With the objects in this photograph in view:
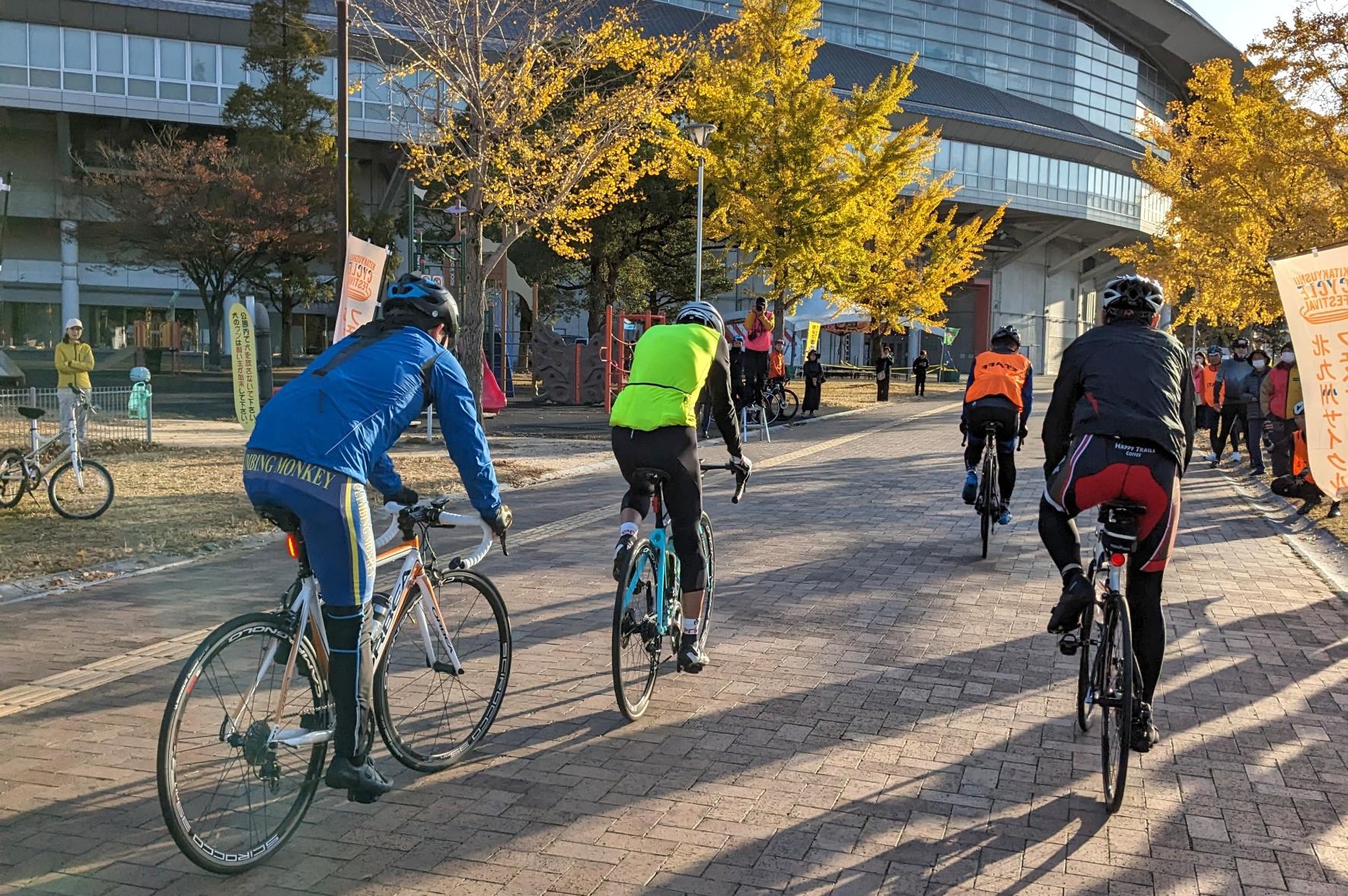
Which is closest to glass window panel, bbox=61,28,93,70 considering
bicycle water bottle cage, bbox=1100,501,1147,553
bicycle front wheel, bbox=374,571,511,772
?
bicycle front wheel, bbox=374,571,511,772

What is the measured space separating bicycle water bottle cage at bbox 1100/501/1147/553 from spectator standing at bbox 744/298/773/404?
51.3 feet

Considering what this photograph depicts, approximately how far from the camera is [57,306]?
50.0 meters

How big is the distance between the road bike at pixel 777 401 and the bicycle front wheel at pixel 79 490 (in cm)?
1490

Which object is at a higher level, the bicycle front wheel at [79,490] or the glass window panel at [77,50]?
the glass window panel at [77,50]

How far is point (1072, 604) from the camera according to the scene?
4.46m

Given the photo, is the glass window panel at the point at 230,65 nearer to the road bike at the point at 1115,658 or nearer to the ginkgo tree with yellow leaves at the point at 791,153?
the ginkgo tree with yellow leaves at the point at 791,153

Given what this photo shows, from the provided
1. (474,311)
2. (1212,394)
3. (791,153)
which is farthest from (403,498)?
(791,153)

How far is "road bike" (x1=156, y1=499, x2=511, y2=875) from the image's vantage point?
11.3 ft

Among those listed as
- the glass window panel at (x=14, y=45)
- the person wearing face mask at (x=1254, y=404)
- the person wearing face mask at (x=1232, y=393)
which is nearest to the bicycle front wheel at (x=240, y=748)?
the person wearing face mask at (x=1254, y=404)

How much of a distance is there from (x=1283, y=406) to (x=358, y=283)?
454 inches

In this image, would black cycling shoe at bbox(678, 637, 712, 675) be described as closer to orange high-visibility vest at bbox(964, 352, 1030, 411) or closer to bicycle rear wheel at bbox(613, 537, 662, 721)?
bicycle rear wheel at bbox(613, 537, 662, 721)

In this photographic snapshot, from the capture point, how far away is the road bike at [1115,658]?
13.5ft

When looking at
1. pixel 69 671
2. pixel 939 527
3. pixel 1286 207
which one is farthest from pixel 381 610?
pixel 1286 207

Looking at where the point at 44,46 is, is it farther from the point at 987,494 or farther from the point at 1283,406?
the point at 987,494
